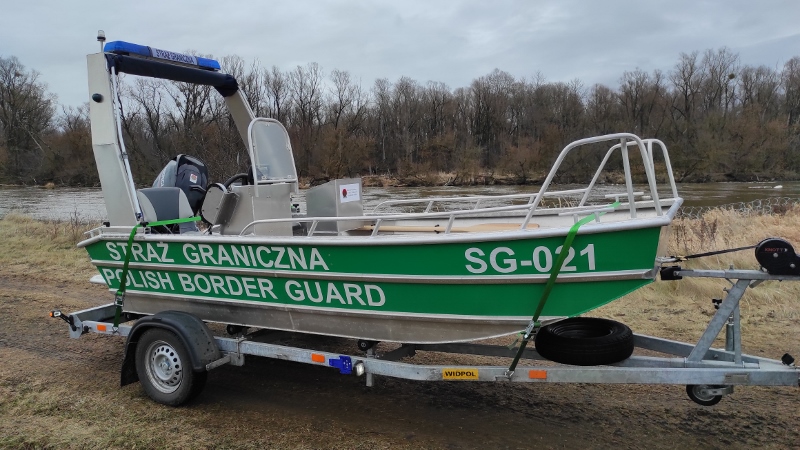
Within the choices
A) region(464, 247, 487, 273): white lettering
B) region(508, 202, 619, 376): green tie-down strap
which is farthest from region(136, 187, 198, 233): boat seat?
region(508, 202, 619, 376): green tie-down strap

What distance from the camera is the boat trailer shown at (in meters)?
3.02

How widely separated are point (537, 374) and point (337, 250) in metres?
1.43

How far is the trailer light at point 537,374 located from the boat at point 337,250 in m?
0.28

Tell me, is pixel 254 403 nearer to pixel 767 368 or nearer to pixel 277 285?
pixel 277 285

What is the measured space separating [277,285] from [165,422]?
1245mm

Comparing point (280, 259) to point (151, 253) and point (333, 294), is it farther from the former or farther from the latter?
point (151, 253)

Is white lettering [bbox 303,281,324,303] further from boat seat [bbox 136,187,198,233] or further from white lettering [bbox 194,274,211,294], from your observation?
boat seat [bbox 136,187,198,233]

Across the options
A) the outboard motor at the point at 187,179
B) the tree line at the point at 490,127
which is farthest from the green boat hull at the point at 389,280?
the tree line at the point at 490,127

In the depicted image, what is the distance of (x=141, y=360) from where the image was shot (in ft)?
13.9

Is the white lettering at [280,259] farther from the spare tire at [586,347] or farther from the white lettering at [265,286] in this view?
the spare tire at [586,347]

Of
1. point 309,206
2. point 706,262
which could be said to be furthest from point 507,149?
point 309,206

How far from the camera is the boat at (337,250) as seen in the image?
296 centimetres

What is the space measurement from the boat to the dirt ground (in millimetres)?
648

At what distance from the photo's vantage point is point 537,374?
3.22 meters
